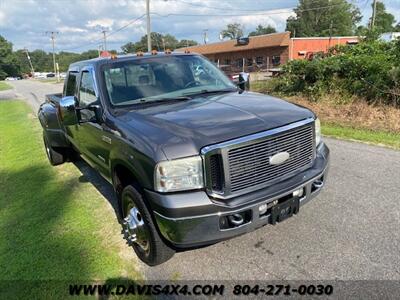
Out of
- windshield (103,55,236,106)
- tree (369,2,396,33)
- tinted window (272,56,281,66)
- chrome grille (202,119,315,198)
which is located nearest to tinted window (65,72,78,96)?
windshield (103,55,236,106)

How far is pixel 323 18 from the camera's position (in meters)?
81.8

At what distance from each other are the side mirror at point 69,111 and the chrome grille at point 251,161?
7.14ft

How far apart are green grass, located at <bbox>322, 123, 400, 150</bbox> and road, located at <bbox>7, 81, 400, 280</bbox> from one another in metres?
2.60

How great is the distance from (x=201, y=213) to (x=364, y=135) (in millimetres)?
5965

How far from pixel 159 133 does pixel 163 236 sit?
0.87 meters

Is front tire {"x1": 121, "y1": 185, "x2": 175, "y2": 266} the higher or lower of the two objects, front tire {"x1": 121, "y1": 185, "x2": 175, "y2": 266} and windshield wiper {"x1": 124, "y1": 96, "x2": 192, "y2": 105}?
the lower

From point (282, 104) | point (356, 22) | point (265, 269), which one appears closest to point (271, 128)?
point (282, 104)

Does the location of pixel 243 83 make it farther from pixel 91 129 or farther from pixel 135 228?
pixel 135 228

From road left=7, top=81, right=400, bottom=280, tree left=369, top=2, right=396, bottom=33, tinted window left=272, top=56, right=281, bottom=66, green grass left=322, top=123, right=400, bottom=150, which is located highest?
tree left=369, top=2, right=396, bottom=33

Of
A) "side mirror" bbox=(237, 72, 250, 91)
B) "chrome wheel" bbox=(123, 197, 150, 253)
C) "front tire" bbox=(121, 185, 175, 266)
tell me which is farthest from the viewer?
"side mirror" bbox=(237, 72, 250, 91)

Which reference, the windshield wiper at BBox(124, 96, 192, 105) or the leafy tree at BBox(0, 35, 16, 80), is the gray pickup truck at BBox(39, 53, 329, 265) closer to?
the windshield wiper at BBox(124, 96, 192, 105)

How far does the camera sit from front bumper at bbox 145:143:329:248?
113 inches

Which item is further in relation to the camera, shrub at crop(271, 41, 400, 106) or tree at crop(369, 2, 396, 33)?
tree at crop(369, 2, 396, 33)

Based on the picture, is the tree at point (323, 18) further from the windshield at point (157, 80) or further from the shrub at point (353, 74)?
the windshield at point (157, 80)
